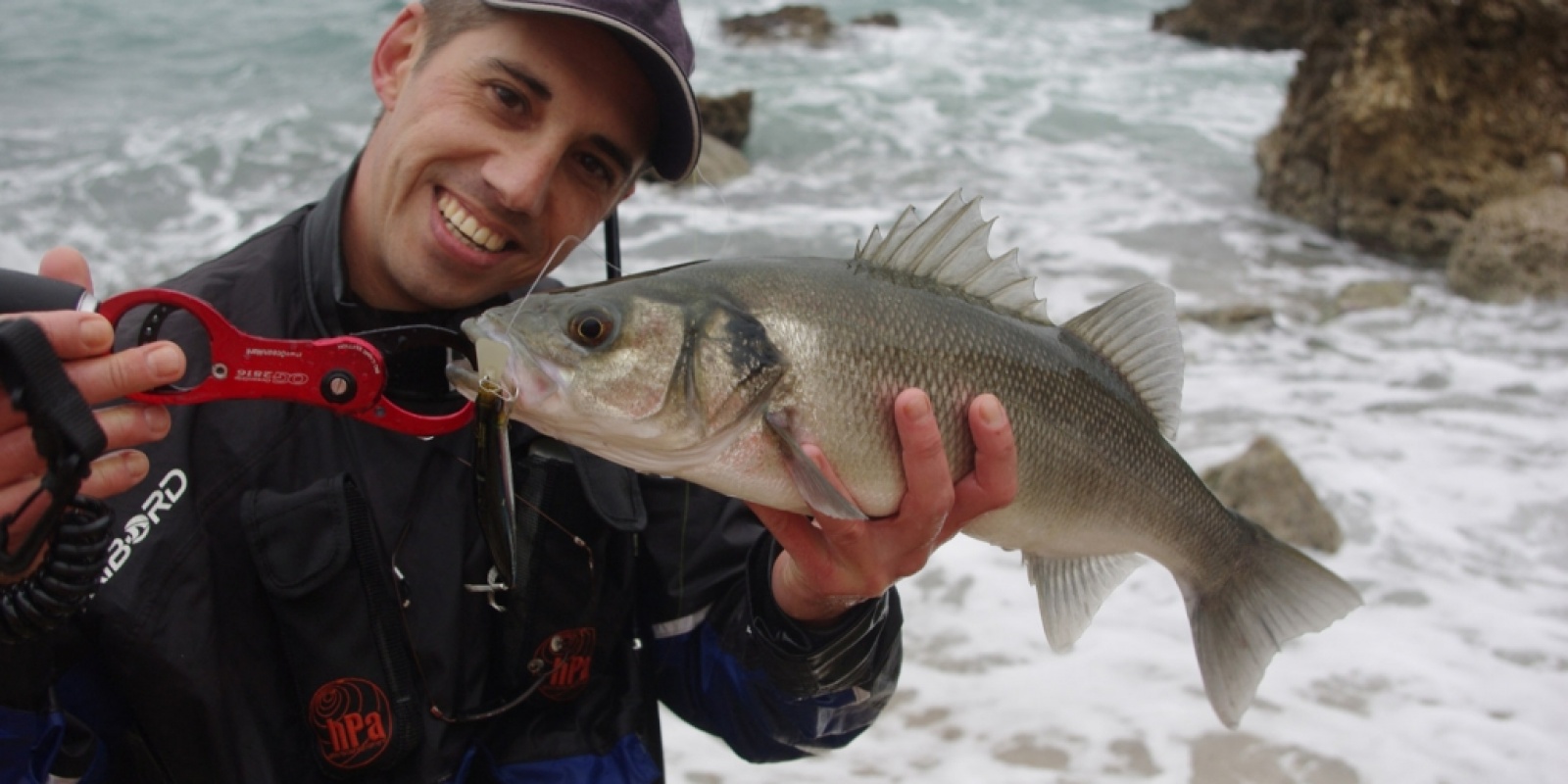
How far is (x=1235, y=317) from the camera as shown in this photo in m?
7.92

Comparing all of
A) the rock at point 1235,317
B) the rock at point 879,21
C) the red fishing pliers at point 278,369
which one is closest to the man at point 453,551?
the red fishing pliers at point 278,369

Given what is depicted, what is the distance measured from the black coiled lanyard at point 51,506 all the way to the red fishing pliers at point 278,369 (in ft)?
0.62

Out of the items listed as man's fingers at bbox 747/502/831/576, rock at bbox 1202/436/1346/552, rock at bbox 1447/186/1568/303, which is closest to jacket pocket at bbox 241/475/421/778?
man's fingers at bbox 747/502/831/576

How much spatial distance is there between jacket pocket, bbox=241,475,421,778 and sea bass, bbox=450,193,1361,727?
495 millimetres

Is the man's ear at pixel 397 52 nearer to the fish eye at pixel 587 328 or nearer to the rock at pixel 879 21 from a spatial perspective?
the fish eye at pixel 587 328

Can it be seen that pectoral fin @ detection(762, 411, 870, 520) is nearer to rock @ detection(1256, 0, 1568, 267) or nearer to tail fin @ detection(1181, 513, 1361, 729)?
tail fin @ detection(1181, 513, 1361, 729)

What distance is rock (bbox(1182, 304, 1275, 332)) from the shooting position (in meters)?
7.88

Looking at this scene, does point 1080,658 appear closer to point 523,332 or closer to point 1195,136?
point 523,332

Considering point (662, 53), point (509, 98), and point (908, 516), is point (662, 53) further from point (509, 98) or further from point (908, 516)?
point (908, 516)

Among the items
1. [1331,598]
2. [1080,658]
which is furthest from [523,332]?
[1080,658]

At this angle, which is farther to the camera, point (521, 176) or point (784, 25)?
point (784, 25)

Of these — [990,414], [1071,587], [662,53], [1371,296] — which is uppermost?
[662,53]

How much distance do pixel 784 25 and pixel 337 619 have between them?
70.5 feet

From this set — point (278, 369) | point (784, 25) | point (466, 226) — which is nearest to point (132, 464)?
point (278, 369)
